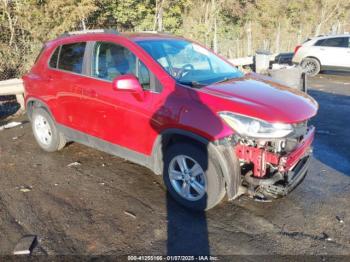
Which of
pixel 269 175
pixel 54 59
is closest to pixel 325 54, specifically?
pixel 54 59

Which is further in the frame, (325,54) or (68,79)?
(325,54)

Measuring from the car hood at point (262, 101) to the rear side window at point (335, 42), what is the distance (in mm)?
11600

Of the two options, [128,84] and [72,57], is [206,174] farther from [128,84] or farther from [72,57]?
[72,57]

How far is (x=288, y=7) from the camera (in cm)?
2692

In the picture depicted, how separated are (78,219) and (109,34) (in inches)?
93.5

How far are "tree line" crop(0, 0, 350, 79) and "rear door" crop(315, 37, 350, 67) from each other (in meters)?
5.50

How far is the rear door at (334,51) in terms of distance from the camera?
14.1m

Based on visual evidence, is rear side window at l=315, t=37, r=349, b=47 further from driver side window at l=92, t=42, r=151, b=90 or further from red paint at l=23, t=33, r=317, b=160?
driver side window at l=92, t=42, r=151, b=90

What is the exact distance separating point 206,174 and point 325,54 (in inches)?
501

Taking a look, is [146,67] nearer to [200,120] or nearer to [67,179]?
[200,120]

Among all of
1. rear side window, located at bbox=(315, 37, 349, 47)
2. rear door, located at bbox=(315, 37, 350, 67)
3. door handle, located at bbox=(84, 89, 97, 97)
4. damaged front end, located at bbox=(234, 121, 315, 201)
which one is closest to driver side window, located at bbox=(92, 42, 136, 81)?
door handle, located at bbox=(84, 89, 97, 97)

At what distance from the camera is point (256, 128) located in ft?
11.4

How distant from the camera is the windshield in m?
4.19

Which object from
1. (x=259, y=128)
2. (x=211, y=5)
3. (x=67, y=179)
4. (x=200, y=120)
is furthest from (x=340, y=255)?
(x=211, y=5)
